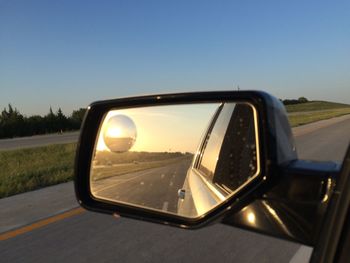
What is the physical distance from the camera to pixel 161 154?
6.98 feet

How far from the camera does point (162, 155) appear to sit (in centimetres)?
213

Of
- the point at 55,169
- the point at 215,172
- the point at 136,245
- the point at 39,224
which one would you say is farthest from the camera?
the point at 55,169

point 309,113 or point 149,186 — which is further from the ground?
point 149,186

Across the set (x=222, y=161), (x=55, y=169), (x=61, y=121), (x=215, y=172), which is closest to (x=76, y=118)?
(x=61, y=121)

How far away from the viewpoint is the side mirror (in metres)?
1.78

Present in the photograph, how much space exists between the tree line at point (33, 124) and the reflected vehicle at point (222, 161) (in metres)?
44.4

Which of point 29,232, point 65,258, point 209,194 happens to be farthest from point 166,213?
point 29,232

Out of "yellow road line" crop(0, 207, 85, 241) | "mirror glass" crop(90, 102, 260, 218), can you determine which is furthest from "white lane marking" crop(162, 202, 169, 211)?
"yellow road line" crop(0, 207, 85, 241)

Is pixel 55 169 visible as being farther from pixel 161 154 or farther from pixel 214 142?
pixel 161 154

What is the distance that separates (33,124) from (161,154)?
50.2 meters

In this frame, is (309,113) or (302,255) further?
(309,113)

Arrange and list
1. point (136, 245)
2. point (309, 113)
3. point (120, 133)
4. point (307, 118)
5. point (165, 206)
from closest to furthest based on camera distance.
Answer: point (165, 206) < point (120, 133) < point (136, 245) < point (307, 118) < point (309, 113)

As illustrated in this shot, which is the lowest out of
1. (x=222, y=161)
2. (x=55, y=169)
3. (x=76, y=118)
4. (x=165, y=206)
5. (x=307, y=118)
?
(x=307, y=118)

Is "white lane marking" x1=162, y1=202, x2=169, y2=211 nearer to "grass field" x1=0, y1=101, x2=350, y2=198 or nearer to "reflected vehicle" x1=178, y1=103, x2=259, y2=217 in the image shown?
"reflected vehicle" x1=178, y1=103, x2=259, y2=217
